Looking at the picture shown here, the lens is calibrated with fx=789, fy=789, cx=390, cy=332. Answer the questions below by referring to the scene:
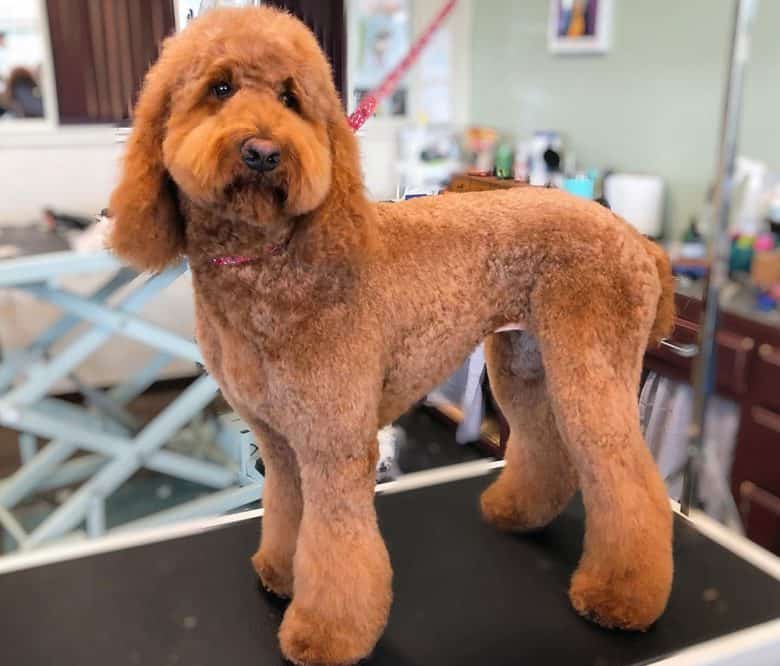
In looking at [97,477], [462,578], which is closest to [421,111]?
[462,578]

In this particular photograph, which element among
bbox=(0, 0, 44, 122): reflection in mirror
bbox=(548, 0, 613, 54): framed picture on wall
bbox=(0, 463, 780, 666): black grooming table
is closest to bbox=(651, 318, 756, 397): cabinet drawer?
bbox=(0, 463, 780, 666): black grooming table

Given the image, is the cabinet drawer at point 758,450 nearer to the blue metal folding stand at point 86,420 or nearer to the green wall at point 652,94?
the green wall at point 652,94

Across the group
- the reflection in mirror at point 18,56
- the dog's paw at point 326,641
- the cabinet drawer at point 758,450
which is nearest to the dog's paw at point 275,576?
the dog's paw at point 326,641

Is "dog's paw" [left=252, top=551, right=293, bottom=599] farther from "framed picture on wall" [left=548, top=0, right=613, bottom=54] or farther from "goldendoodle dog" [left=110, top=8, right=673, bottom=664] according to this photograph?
"framed picture on wall" [left=548, top=0, right=613, bottom=54]

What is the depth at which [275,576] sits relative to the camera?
45.2 inches

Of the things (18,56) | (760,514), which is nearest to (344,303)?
(760,514)

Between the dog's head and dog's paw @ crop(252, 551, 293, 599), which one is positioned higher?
the dog's head

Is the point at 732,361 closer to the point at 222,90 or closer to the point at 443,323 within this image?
the point at 443,323

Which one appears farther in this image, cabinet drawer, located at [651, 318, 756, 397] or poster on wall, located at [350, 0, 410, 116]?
cabinet drawer, located at [651, 318, 756, 397]

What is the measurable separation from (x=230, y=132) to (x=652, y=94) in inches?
50.3

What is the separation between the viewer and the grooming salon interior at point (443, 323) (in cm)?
85

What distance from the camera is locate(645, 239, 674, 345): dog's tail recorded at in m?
1.15

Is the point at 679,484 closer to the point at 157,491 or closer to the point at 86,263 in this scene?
the point at 86,263

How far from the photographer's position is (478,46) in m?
1.45
